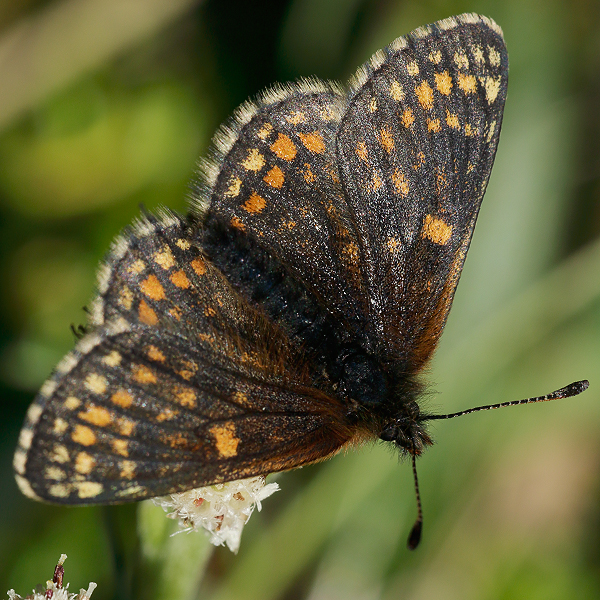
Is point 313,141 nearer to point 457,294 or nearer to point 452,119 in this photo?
point 452,119

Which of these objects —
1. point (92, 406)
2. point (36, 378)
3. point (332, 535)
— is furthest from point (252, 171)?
point (332, 535)

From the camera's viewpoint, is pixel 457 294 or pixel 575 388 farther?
pixel 457 294

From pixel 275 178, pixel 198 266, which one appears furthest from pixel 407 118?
pixel 198 266

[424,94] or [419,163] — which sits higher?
[424,94]

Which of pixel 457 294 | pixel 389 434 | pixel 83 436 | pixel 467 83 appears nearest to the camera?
pixel 83 436

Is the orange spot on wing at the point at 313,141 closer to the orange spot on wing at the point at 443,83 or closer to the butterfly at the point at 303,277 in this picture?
the butterfly at the point at 303,277

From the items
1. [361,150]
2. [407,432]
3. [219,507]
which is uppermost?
[361,150]
